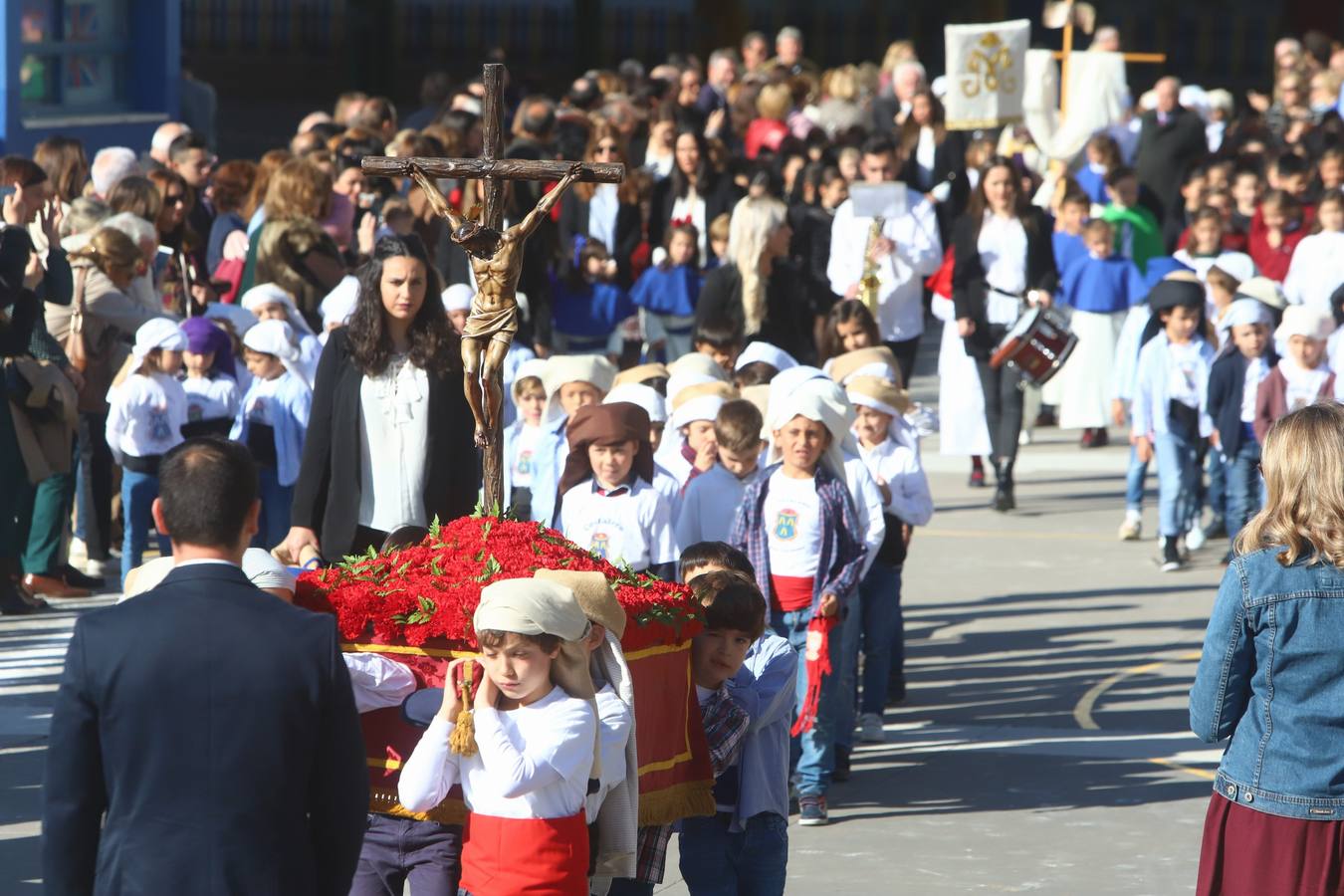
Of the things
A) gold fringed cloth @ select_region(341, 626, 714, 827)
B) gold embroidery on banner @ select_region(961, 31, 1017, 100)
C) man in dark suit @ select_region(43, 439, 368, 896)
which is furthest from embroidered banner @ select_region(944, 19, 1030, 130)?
man in dark suit @ select_region(43, 439, 368, 896)

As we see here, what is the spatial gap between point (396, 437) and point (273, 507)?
3645 millimetres

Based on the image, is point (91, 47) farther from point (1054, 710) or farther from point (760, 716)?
point (760, 716)

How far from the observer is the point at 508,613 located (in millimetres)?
4695

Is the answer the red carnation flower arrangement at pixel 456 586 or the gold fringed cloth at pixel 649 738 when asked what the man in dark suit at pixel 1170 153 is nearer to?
the gold fringed cloth at pixel 649 738

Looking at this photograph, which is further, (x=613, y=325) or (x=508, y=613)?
(x=613, y=325)

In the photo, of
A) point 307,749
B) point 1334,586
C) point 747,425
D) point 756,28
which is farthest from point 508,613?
point 756,28

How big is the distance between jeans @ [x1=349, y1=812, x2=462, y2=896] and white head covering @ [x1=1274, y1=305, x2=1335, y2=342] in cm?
797

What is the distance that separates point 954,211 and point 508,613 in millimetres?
12171

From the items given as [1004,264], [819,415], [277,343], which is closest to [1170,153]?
[1004,264]

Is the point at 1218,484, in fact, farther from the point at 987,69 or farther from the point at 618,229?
the point at 987,69

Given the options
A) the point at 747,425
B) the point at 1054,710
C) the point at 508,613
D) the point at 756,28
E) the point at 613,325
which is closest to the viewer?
the point at 508,613

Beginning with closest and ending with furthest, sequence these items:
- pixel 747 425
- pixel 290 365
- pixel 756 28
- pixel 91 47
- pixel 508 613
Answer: pixel 508 613
pixel 747 425
pixel 290 365
pixel 91 47
pixel 756 28

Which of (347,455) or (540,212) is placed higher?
(540,212)

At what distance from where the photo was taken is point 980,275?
14.3 meters
